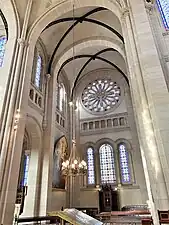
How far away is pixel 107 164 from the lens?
1376 cm

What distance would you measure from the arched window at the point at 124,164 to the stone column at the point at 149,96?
8.43 m

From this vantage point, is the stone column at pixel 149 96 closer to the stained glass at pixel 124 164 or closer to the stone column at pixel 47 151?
the stone column at pixel 47 151

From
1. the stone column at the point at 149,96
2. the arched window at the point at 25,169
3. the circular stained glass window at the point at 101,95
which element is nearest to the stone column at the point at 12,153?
the stone column at the point at 149,96

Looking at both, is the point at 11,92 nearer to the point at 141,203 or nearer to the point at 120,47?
the point at 120,47

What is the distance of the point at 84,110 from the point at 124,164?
597 centimetres

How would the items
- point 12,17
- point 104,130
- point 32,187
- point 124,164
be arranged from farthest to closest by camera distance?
point 104,130 → point 124,164 → point 32,187 → point 12,17

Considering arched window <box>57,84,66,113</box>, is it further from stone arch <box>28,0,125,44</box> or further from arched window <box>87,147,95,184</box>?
stone arch <box>28,0,125,44</box>

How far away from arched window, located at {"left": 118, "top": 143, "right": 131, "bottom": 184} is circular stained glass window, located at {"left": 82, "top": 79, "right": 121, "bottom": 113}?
3796 millimetres

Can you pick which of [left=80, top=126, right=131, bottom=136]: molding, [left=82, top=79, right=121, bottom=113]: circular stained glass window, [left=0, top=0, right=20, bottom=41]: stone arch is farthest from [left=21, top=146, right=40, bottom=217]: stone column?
[left=82, top=79, right=121, bottom=113]: circular stained glass window

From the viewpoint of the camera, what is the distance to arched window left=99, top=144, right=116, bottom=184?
44.0 feet

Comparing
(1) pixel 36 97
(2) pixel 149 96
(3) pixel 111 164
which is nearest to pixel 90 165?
(3) pixel 111 164

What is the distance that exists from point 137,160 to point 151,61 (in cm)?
896

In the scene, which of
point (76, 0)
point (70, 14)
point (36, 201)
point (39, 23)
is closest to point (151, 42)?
point (76, 0)

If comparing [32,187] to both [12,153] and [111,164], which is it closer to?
[12,153]
